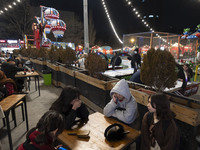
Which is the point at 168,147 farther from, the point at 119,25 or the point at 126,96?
the point at 119,25

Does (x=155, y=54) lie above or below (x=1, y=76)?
above

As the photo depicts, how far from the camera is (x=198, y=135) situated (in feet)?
6.17

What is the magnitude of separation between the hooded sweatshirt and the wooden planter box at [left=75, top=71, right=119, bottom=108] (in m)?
1.16

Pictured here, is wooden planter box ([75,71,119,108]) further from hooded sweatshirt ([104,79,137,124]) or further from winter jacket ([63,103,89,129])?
winter jacket ([63,103,89,129])

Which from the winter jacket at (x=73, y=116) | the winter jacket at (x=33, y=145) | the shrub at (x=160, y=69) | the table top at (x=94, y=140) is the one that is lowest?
the table top at (x=94, y=140)

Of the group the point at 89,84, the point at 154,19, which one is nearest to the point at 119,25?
the point at 154,19

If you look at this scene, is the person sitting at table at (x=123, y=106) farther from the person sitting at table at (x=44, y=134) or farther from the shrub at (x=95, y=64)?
the shrub at (x=95, y=64)

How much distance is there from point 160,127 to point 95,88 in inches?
91.8

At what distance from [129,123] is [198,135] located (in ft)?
3.12

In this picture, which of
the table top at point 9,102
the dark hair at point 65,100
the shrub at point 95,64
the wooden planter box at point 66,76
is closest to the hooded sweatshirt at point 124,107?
the dark hair at point 65,100

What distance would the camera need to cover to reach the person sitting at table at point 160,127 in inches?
64.2

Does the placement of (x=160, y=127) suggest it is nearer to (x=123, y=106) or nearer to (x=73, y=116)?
(x=123, y=106)

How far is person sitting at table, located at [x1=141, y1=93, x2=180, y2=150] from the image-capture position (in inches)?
64.2

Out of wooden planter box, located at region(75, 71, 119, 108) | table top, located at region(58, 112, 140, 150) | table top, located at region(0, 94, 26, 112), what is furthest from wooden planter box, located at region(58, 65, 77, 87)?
table top, located at region(58, 112, 140, 150)
